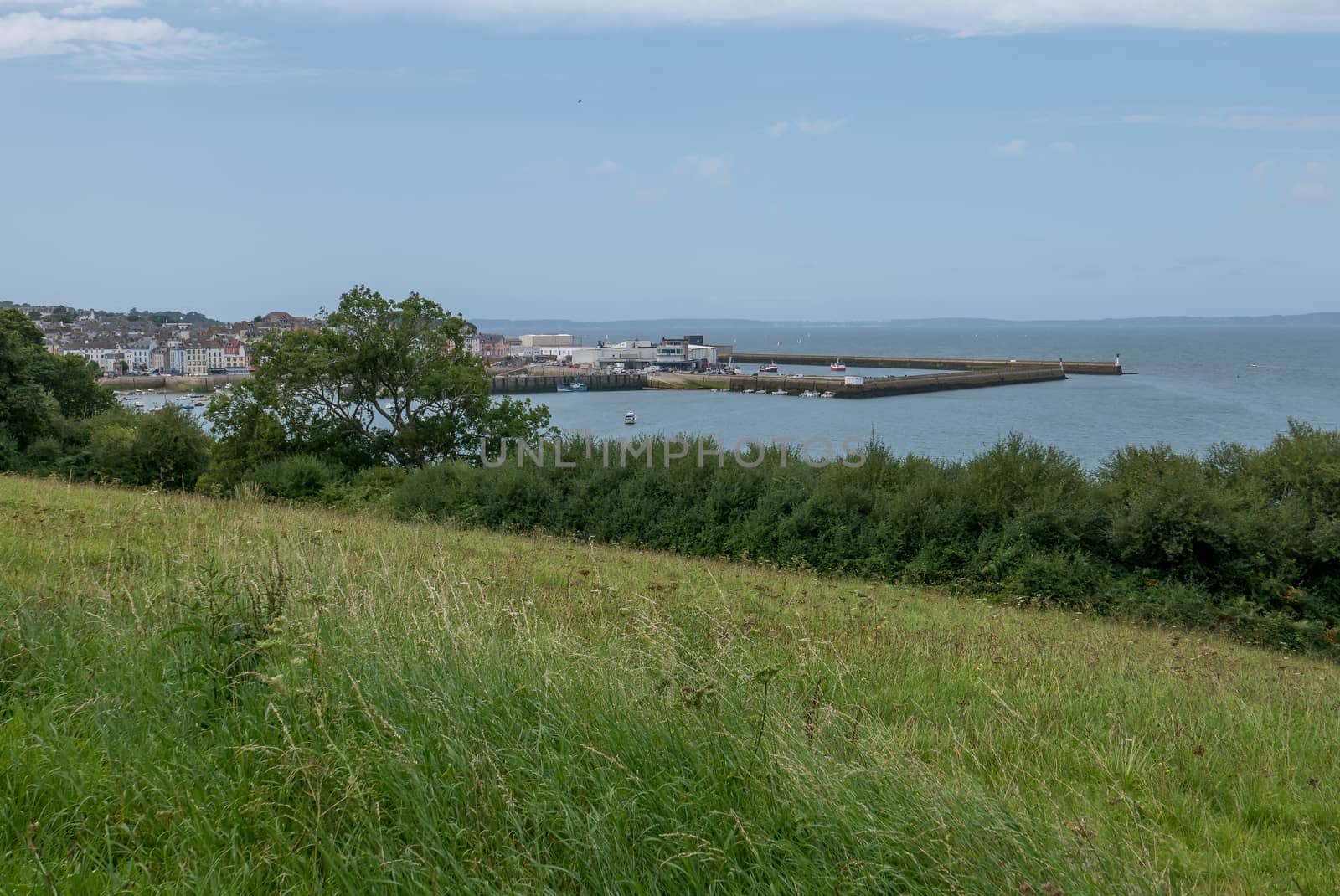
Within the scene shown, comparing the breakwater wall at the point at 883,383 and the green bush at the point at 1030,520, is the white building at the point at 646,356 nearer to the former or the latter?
the breakwater wall at the point at 883,383

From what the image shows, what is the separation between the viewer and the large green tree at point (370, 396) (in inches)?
1417

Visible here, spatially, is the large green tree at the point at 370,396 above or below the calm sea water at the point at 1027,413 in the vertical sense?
above

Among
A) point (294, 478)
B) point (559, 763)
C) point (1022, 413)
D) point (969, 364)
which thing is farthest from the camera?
point (969, 364)

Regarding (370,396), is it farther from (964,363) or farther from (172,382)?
(964,363)

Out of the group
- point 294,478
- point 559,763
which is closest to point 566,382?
point 294,478

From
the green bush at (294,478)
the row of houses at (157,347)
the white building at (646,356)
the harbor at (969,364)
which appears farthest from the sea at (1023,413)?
the row of houses at (157,347)

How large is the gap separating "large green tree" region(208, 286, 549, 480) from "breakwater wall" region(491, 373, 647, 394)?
205ft

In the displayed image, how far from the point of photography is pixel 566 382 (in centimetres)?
11631

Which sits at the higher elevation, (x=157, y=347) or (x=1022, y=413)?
(x=157, y=347)

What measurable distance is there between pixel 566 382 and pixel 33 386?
3208 inches

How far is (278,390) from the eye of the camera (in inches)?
1433

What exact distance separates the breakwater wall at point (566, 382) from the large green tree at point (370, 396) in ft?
205

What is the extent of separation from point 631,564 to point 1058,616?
652cm

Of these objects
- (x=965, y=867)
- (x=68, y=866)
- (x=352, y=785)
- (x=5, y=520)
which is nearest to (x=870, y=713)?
(x=965, y=867)
